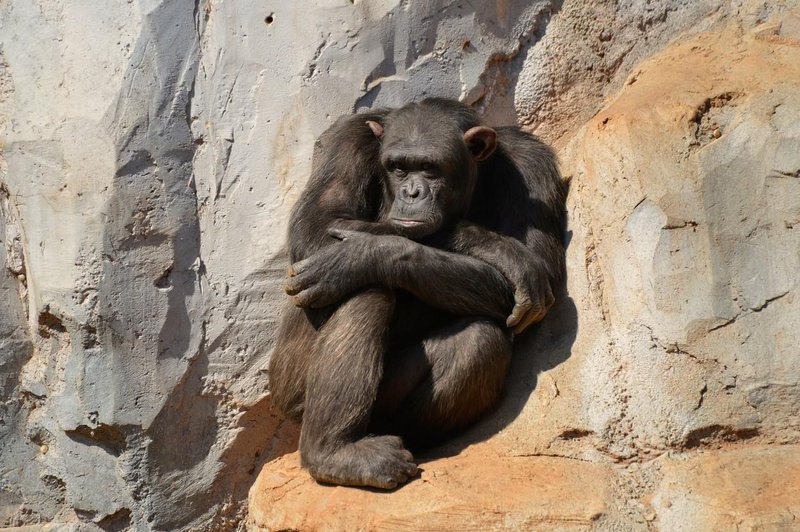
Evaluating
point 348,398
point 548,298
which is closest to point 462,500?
point 348,398

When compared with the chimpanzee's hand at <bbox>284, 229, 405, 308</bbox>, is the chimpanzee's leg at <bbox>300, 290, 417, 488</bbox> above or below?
below

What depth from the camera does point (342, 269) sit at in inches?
199

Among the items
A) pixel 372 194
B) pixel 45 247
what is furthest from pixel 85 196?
pixel 372 194

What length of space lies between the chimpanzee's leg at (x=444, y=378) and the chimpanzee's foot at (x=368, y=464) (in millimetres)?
333

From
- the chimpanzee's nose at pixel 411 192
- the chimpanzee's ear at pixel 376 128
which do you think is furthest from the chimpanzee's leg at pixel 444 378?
the chimpanzee's ear at pixel 376 128

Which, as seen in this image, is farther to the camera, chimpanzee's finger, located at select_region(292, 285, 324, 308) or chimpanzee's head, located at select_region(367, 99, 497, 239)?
chimpanzee's head, located at select_region(367, 99, 497, 239)

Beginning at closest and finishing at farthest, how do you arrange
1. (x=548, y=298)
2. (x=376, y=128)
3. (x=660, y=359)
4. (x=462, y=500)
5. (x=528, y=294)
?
(x=462, y=500) < (x=660, y=359) < (x=528, y=294) < (x=548, y=298) < (x=376, y=128)

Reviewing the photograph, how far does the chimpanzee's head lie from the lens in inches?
211

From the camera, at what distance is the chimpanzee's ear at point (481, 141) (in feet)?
18.3

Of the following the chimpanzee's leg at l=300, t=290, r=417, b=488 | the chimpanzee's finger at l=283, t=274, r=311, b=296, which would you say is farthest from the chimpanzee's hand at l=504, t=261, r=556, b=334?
the chimpanzee's finger at l=283, t=274, r=311, b=296

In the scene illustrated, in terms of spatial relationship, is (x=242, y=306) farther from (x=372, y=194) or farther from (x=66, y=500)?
(x=66, y=500)

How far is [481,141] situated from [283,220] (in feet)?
4.38

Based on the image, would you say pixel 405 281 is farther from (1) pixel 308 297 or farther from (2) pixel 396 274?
(1) pixel 308 297

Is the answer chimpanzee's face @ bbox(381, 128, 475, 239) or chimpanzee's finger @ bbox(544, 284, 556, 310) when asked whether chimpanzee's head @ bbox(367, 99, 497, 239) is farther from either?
chimpanzee's finger @ bbox(544, 284, 556, 310)
